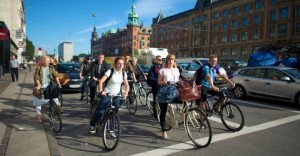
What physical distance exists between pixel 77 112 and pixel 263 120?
5.63 m

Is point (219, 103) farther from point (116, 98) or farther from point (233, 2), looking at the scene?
point (233, 2)

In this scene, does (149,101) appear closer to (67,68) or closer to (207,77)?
(207,77)

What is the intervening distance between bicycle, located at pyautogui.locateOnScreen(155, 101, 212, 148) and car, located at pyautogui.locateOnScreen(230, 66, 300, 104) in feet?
19.0

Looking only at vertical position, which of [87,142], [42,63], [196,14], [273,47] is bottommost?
[87,142]

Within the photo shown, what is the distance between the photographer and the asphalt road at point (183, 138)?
5172 mm

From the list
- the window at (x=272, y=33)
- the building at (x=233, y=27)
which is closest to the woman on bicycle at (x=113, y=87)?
the building at (x=233, y=27)

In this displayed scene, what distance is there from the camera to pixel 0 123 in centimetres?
705

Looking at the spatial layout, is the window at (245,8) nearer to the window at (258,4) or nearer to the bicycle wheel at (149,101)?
the window at (258,4)

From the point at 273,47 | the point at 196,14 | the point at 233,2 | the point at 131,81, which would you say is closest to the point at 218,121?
the point at 131,81

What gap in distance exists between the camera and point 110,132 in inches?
207

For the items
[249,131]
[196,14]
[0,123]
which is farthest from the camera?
[196,14]

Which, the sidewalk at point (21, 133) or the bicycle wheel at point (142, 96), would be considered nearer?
the sidewalk at point (21, 133)

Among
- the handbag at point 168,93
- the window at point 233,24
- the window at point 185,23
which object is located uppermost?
the window at point 185,23

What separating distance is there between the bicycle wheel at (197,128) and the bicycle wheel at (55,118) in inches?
115
